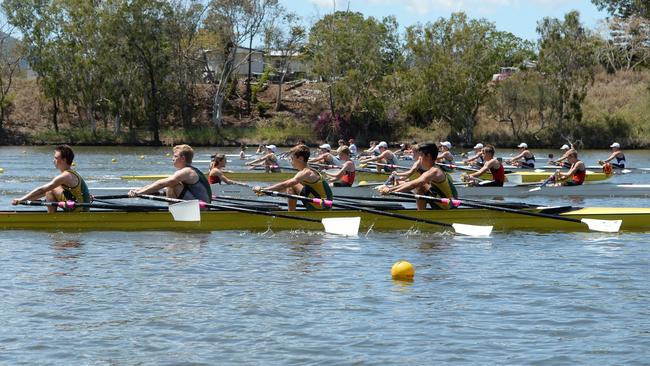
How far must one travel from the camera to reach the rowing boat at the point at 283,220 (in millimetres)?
15531

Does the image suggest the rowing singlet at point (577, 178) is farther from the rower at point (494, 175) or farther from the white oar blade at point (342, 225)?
the white oar blade at point (342, 225)

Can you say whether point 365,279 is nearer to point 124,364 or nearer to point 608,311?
point 608,311

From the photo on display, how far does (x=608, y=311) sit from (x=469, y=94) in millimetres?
52577

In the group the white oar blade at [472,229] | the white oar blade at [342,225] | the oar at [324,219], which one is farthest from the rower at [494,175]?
the white oar blade at [342,225]

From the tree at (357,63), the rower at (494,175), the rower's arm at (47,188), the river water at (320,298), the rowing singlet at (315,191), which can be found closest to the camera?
the river water at (320,298)

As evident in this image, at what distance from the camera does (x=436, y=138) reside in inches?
2557

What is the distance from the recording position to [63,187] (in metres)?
15.4

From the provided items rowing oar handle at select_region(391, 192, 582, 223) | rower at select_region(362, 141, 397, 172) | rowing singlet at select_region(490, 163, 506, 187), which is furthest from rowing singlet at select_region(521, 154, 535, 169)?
rowing oar handle at select_region(391, 192, 582, 223)

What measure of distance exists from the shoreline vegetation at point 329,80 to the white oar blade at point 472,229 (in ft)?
152

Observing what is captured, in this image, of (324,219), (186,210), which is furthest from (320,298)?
(324,219)

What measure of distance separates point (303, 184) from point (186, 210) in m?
2.17

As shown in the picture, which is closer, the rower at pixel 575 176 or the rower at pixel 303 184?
the rower at pixel 303 184

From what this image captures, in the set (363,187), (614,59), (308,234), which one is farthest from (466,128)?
(308,234)

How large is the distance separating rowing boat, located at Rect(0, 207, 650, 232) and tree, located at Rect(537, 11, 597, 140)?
45394 mm
